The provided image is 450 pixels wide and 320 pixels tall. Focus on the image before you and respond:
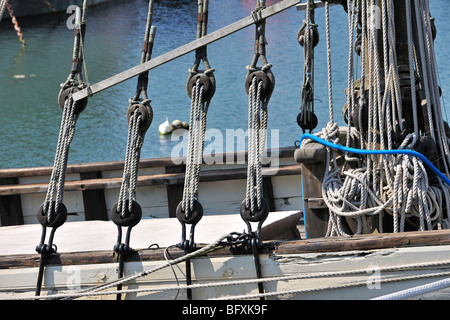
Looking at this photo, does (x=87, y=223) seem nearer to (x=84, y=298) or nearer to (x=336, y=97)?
(x=84, y=298)

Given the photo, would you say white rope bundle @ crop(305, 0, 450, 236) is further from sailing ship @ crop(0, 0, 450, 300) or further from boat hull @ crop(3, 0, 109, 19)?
boat hull @ crop(3, 0, 109, 19)

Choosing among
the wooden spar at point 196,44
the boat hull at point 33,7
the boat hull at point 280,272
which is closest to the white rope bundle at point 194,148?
the wooden spar at point 196,44

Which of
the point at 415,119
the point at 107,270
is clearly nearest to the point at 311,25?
the point at 415,119

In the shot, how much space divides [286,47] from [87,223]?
585 inches

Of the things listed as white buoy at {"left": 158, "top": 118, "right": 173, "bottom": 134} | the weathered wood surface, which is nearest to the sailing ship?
the weathered wood surface

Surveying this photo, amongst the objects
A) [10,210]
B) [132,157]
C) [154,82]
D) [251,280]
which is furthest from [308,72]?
[154,82]

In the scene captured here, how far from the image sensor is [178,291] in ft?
10.4

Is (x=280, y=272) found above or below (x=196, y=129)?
below

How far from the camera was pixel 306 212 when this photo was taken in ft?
12.1

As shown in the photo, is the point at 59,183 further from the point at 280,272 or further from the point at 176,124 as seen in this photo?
the point at 176,124

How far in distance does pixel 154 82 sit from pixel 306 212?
43.8 ft

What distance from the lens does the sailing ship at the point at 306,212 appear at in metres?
3.05

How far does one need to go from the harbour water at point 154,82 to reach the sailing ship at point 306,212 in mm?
7402

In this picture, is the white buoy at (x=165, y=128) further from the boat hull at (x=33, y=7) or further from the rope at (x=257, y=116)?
the boat hull at (x=33, y=7)
